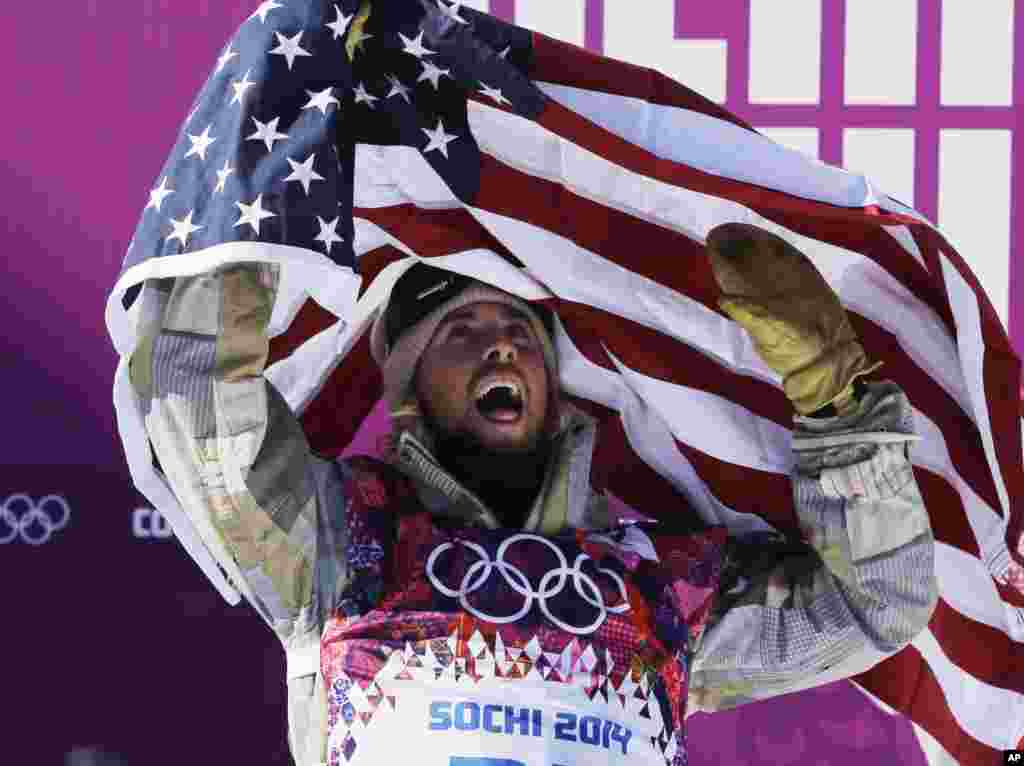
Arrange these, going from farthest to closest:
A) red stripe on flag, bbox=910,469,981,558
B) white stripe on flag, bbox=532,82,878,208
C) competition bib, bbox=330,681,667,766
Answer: red stripe on flag, bbox=910,469,981,558 < white stripe on flag, bbox=532,82,878,208 < competition bib, bbox=330,681,667,766

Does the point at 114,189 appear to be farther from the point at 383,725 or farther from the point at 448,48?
the point at 383,725

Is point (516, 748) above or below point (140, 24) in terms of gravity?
below

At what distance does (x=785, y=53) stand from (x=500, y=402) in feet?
2.74

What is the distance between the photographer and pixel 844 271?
111 inches

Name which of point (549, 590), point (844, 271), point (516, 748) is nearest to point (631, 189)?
point (844, 271)

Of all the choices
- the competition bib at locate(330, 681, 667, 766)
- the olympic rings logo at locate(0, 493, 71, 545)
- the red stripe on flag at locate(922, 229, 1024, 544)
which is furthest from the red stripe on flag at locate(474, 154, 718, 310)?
the olympic rings logo at locate(0, 493, 71, 545)

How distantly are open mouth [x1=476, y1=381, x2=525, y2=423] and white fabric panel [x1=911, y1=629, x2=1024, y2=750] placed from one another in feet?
2.34

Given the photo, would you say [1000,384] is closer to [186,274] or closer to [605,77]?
[605,77]

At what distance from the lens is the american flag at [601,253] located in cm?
238

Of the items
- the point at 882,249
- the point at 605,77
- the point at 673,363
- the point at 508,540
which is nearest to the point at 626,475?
the point at 673,363

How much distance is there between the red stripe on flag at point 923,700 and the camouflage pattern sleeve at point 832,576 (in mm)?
Answer: 155

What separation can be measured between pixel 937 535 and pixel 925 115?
71 centimetres

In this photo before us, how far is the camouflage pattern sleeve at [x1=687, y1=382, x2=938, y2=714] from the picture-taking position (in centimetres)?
274

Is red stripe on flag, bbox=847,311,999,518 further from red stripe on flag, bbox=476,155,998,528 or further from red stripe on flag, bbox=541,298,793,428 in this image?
red stripe on flag, bbox=541,298,793,428
